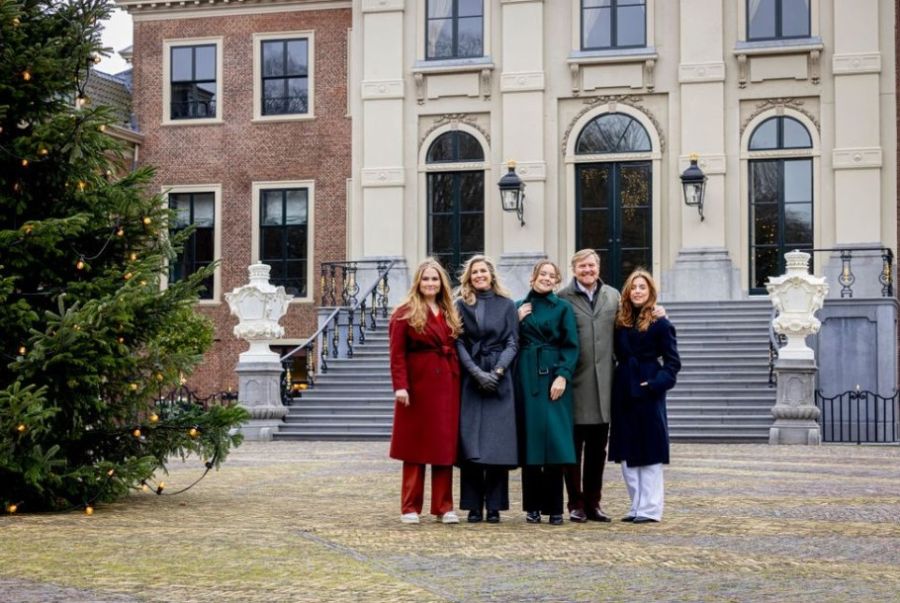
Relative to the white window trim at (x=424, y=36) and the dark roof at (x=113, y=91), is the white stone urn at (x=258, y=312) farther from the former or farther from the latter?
the dark roof at (x=113, y=91)

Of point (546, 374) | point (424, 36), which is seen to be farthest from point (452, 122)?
point (546, 374)

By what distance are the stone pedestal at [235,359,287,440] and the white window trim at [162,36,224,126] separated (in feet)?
37.8

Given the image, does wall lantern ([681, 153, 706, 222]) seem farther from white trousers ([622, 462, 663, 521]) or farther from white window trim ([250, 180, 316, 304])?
white trousers ([622, 462, 663, 521])

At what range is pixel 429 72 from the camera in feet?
96.0

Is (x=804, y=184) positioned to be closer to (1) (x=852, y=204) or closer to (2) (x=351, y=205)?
(1) (x=852, y=204)

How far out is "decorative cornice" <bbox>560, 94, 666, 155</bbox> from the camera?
93.0ft

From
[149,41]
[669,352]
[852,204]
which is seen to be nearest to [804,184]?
[852,204]

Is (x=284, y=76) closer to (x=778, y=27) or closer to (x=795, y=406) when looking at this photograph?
(x=778, y=27)

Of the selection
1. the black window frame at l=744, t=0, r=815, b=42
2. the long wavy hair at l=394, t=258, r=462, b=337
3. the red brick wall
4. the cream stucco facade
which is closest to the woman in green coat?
→ the long wavy hair at l=394, t=258, r=462, b=337

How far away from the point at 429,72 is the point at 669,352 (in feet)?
63.1

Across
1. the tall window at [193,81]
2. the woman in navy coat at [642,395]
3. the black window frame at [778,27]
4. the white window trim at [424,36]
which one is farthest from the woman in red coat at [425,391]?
the tall window at [193,81]

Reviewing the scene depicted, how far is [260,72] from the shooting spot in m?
33.7

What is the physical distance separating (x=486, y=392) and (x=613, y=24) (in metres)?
19.3

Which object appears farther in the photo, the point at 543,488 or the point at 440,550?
the point at 543,488
